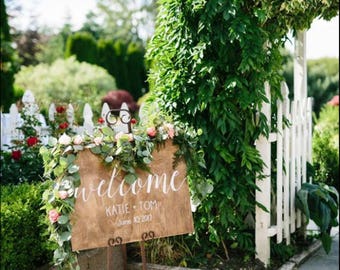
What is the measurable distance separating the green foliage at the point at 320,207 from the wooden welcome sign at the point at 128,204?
5.13 feet

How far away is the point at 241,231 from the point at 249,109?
1014 mm

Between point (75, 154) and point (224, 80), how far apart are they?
4.67ft

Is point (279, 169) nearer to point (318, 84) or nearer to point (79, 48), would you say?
point (318, 84)

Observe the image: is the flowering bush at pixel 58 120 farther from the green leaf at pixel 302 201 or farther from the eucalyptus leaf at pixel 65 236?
the eucalyptus leaf at pixel 65 236

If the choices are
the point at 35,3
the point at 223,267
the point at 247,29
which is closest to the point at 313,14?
the point at 247,29

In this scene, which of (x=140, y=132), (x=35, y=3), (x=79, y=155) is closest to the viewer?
(x=79, y=155)

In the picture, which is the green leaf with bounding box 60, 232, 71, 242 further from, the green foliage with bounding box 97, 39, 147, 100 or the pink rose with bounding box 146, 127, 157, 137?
the green foliage with bounding box 97, 39, 147, 100

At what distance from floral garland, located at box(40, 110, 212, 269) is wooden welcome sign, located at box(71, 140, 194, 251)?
1.9 inches

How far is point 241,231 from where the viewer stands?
4152mm

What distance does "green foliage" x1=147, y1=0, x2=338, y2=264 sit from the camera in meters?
3.69

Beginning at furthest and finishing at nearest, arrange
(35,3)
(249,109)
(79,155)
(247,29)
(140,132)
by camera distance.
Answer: (35,3), (249,109), (247,29), (140,132), (79,155)

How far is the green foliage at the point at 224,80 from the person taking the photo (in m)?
3.69

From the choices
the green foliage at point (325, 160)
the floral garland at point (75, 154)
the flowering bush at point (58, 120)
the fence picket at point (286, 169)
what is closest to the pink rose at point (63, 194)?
the floral garland at point (75, 154)

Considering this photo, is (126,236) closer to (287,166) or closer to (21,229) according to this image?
(21,229)
